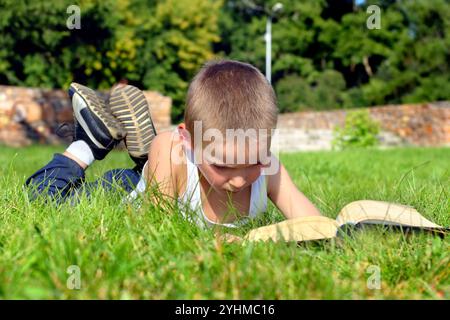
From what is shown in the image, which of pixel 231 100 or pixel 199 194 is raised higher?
pixel 231 100

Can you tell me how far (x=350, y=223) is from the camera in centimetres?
200

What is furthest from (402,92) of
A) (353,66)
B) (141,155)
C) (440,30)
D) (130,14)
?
(141,155)

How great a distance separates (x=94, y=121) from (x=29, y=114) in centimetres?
1257

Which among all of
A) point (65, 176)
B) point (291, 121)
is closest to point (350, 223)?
point (65, 176)

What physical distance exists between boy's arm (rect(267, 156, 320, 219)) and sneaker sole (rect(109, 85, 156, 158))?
0.69 metres

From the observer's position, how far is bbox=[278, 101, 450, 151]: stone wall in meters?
19.5

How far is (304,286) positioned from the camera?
150cm

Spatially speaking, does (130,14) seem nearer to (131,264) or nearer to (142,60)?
(142,60)

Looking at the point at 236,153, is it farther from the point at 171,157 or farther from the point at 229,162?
the point at 171,157

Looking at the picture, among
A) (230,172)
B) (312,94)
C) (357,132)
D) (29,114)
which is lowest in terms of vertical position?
(312,94)

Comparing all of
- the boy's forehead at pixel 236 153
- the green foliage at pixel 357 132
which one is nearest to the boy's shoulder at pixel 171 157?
the boy's forehead at pixel 236 153

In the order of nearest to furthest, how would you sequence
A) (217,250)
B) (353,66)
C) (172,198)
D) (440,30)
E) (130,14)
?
1. (217,250)
2. (172,198)
3. (440,30)
4. (130,14)
5. (353,66)

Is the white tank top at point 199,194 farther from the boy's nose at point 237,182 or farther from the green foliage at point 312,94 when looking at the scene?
the green foliage at point 312,94

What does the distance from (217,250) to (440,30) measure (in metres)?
27.1
